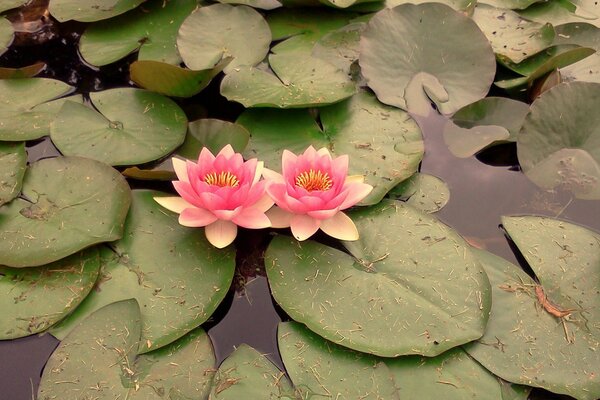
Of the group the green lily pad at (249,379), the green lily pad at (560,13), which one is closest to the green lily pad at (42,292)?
the green lily pad at (249,379)

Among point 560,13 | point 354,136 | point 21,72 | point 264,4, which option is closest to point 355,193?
point 354,136

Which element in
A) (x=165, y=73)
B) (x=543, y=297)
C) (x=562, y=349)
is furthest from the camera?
(x=165, y=73)

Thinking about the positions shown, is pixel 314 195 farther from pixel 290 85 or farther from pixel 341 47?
pixel 341 47

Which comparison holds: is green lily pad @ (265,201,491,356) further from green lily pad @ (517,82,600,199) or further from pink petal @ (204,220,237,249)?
green lily pad @ (517,82,600,199)

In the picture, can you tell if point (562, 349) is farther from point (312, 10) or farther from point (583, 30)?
point (312, 10)

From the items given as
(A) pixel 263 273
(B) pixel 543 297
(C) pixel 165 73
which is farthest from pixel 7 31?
(B) pixel 543 297

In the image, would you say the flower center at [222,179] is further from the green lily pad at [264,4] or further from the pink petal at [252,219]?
the green lily pad at [264,4]
